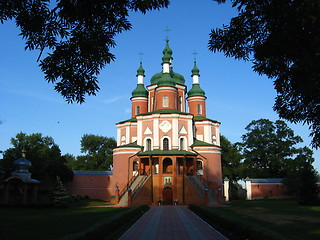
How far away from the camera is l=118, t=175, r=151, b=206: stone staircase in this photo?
28.0m

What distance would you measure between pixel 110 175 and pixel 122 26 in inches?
1354

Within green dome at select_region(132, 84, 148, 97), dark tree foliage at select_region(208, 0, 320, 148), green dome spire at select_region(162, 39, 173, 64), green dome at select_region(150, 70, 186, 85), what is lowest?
dark tree foliage at select_region(208, 0, 320, 148)

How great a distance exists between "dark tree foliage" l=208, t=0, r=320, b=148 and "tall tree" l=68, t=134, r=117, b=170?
47.5 metres

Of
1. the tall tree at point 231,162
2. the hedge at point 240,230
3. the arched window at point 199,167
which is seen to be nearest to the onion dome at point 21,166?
the arched window at point 199,167

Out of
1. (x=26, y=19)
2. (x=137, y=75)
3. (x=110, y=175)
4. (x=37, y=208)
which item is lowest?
(x=37, y=208)

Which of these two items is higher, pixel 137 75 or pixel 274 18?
pixel 137 75

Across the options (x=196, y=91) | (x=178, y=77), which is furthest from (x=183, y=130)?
(x=178, y=77)

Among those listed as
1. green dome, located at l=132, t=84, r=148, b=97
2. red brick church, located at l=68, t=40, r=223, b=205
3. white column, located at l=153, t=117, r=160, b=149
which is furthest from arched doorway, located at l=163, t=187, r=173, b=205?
green dome, located at l=132, t=84, r=148, b=97

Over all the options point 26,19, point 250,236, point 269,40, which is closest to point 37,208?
point 250,236

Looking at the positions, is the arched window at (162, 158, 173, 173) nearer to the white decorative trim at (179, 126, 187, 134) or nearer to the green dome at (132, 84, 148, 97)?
the white decorative trim at (179, 126, 187, 134)

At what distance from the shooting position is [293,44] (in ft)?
19.3

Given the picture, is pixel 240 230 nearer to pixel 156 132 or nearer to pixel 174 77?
pixel 156 132

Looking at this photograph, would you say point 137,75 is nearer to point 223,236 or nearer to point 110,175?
point 110,175

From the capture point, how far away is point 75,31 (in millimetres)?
6180
